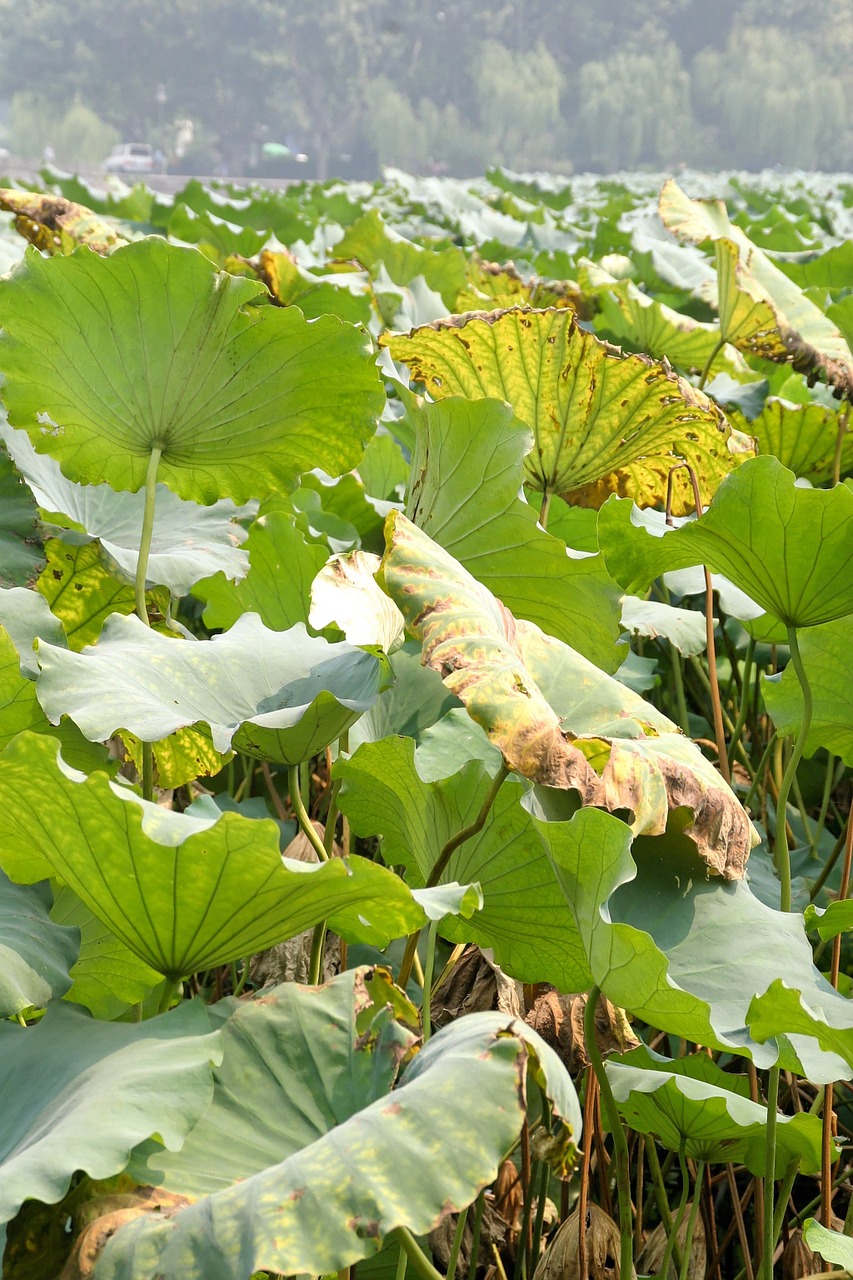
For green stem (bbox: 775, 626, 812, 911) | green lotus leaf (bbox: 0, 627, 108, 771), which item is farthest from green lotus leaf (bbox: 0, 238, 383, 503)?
green stem (bbox: 775, 626, 812, 911)

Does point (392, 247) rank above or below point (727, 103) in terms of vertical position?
above

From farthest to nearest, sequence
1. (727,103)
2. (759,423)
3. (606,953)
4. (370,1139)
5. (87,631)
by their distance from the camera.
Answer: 1. (727,103)
2. (759,423)
3. (87,631)
4. (606,953)
5. (370,1139)

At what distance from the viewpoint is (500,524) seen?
98 cm

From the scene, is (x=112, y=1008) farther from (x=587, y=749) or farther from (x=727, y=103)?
(x=727, y=103)

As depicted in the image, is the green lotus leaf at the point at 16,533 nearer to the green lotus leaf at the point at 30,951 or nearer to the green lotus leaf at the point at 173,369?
the green lotus leaf at the point at 173,369

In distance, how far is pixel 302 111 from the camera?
1738 inches

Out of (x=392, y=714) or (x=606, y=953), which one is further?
(x=392, y=714)

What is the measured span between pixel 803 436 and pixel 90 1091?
4.36 ft


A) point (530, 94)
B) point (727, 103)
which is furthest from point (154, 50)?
point (727, 103)

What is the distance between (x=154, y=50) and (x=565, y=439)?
4672cm

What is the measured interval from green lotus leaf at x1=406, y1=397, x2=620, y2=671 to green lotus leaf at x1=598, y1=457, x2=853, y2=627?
0.24ft

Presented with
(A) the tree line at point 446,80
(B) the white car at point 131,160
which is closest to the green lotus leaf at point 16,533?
(B) the white car at point 131,160

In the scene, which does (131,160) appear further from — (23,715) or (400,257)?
(23,715)

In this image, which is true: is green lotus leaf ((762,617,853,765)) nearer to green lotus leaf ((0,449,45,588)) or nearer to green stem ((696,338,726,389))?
green lotus leaf ((0,449,45,588))
